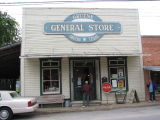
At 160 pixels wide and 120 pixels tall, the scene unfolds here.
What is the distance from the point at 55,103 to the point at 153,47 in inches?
316

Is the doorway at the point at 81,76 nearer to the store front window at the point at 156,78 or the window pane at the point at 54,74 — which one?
the window pane at the point at 54,74

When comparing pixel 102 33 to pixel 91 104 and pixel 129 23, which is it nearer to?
pixel 129 23

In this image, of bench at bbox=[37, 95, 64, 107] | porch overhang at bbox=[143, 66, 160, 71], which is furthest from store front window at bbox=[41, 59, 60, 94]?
porch overhang at bbox=[143, 66, 160, 71]

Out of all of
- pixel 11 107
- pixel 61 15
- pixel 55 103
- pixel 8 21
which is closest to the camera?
pixel 11 107

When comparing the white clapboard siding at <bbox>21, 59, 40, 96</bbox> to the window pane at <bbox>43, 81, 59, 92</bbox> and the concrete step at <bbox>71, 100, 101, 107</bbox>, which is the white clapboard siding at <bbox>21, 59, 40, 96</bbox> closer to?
the window pane at <bbox>43, 81, 59, 92</bbox>

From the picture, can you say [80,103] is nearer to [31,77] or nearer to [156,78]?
[31,77]

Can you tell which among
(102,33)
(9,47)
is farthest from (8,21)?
(102,33)

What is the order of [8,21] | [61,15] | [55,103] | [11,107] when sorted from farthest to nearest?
[8,21]
[61,15]
[55,103]
[11,107]

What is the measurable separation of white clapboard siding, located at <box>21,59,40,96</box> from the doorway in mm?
2333

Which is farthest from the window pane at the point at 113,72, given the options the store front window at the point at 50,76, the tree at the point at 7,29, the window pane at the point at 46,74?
the tree at the point at 7,29

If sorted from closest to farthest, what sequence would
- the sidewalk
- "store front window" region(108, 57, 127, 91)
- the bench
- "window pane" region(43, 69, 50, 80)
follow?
1. the sidewalk
2. the bench
3. "window pane" region(43, 69, 50, 80)
4. "store front window" region(108, 57, 127, 91)

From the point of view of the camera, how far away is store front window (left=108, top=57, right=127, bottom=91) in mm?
18891

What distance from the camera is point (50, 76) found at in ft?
60.3

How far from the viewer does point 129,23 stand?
63.8 ft
